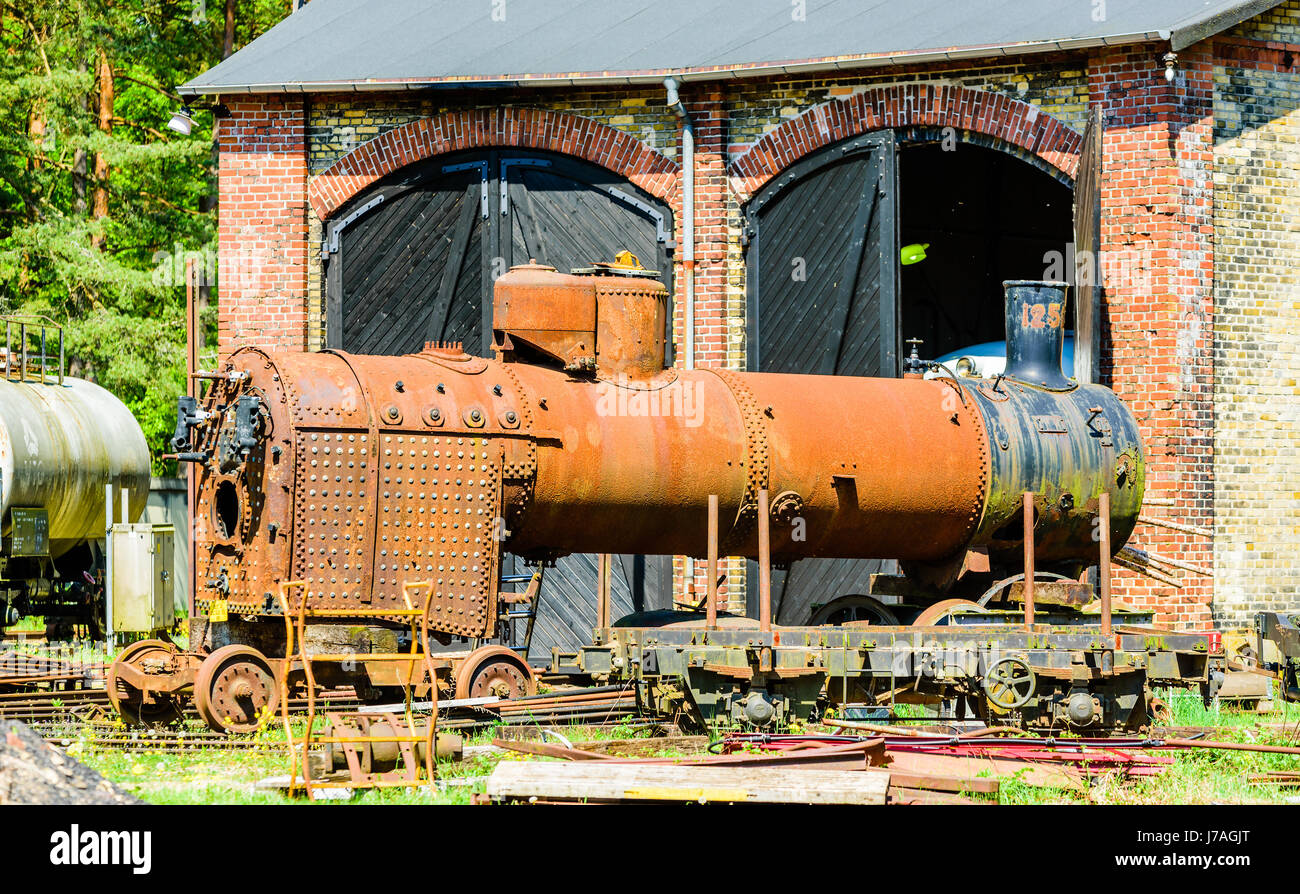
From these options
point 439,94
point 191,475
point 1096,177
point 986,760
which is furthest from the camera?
point 439,94

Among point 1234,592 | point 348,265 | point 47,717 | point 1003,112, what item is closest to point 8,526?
point 348,265

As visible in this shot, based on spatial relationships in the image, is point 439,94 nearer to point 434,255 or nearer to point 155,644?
point 434,255

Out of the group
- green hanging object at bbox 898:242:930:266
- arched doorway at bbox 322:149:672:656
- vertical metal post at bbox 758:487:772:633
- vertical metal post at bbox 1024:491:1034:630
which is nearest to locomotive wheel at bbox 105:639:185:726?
vertical metal post at bbox 758:487:772:633

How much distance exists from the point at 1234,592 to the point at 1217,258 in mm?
2877

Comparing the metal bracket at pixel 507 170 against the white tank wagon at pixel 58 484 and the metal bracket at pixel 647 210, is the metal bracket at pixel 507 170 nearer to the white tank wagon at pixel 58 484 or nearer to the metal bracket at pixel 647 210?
the metal bracket at pixel 647 210

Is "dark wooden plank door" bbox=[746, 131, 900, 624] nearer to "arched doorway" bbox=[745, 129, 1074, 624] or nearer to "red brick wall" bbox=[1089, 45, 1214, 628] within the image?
"arched doorway" bbox=[745, 129, 1074, 624]

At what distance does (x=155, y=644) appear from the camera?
38.0ft

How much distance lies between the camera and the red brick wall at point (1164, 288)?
15.0m

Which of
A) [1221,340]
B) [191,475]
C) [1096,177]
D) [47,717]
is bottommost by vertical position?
[47,717]

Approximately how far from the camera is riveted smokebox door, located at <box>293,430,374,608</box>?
10.8 m

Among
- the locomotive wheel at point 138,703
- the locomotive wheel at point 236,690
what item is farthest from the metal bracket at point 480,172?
the locomotive wheel at point 236,690

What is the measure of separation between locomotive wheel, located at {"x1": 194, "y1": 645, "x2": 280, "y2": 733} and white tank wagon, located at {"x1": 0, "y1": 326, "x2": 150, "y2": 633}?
9068 millimetres

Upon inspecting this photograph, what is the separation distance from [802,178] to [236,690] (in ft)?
26.5

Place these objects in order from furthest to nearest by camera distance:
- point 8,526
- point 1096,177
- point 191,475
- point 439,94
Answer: point 8,526, point 439,94, point 1096,177, point 191,475
